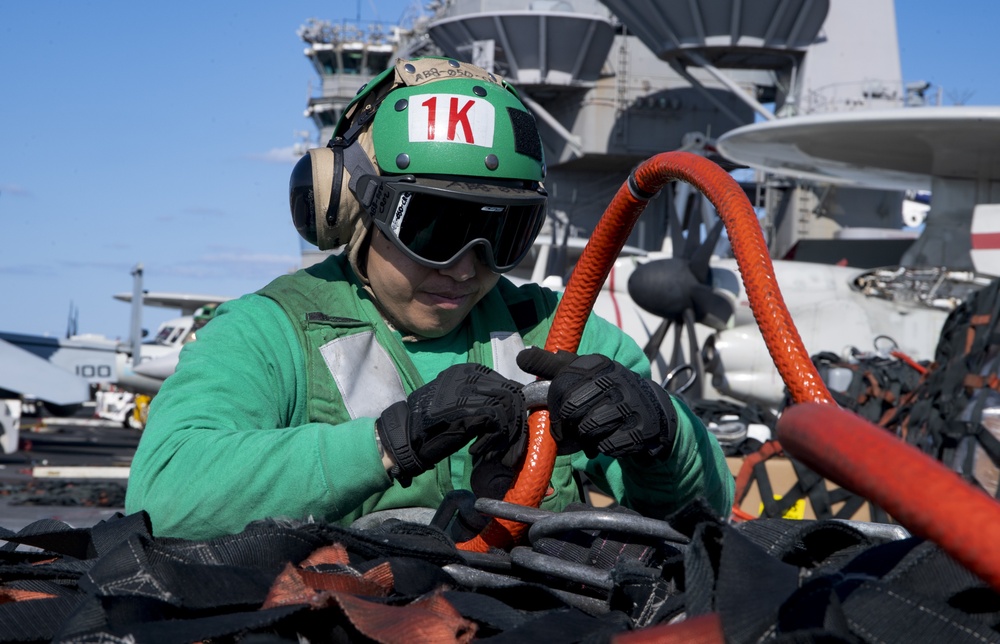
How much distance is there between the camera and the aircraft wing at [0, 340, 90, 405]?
16.6 m

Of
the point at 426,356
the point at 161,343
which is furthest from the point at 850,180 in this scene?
the point at 426,356

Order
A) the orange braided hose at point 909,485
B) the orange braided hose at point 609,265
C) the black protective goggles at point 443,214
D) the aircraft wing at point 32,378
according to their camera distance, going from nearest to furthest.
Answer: the orange braided hose at point 909,485
the orange braided hose at point 609,265
the black protective goggles at point 443,214
the aircraft wing at point 32,378

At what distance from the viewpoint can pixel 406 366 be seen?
84.5 inches

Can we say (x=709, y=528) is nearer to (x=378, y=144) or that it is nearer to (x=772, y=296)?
(x=772, y=296)

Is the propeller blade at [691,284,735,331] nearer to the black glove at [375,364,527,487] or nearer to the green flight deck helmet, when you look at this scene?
the green flight deck helmet

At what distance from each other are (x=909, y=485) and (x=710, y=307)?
1137 cm

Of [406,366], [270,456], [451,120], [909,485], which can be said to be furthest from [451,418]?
[909,485]

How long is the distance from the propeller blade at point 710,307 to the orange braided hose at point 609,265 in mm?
10095

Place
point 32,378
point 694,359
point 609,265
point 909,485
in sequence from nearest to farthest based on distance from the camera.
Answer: point 909,485 → point 609,265 → point 694,359 → point 32,378

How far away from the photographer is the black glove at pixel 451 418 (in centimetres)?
156

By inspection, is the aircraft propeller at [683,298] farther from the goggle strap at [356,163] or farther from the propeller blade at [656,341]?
the goggle strap at [356,163]

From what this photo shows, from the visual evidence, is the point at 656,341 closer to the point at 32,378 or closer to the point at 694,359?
the point at 694,359

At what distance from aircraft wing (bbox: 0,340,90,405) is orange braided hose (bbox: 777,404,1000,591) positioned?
17295 mm

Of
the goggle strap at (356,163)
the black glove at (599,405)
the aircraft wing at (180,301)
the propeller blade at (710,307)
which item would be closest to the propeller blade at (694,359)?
the propeller blade at (710,307)
